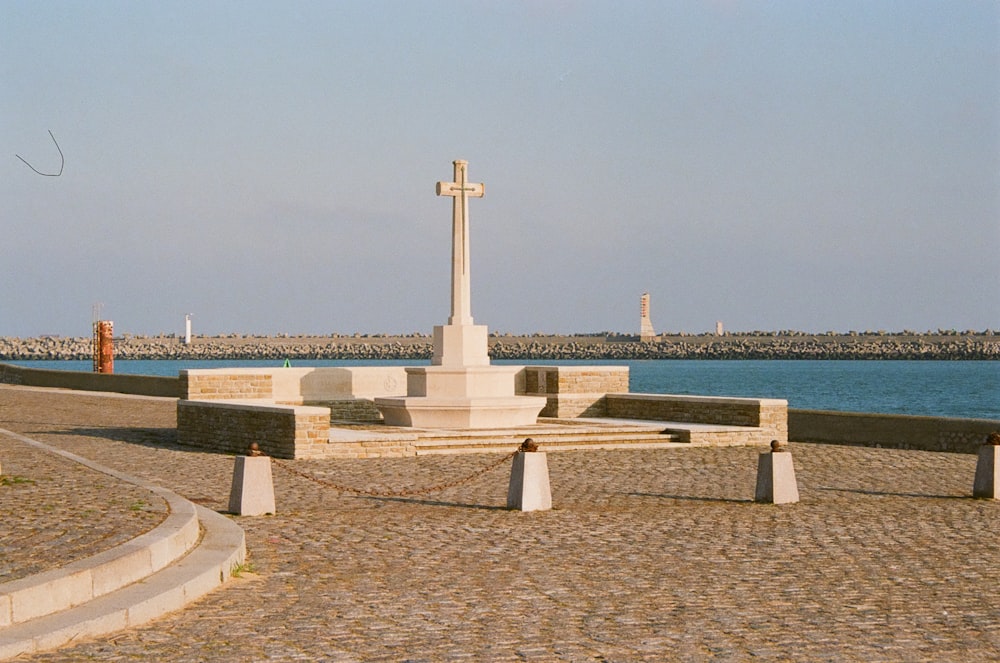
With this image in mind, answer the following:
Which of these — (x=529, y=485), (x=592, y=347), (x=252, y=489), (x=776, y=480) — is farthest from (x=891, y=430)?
(x=592, y=347)

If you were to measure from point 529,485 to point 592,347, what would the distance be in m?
146

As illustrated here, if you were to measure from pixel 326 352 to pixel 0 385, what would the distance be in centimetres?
10561

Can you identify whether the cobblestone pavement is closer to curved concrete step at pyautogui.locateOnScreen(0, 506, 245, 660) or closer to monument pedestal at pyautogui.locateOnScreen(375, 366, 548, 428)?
curved concrete step at pyautogui.locateOnScreen(0, 506, 245, 660)

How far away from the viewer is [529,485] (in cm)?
1282

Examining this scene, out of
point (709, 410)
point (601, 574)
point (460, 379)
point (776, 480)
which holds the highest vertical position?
point (460, 379)

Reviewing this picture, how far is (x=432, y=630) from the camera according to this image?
298 inches

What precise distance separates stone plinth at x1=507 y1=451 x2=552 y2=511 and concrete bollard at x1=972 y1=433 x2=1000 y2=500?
5.05 m

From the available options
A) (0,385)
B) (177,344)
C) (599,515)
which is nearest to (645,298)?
(177,344)

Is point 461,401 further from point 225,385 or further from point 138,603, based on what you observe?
point 138,603

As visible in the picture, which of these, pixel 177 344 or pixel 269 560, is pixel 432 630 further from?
pixel 177 344

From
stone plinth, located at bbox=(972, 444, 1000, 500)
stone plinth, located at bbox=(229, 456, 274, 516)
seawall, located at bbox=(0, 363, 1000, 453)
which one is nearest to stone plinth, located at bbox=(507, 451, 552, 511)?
stone plinth, located at bbox=(229, 456, 274, 516)

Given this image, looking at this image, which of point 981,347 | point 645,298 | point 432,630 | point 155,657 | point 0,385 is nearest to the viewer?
point 155,657

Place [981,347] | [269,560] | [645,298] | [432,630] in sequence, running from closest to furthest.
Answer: [432,630] → [269,560] → [981,347] → [645,298]

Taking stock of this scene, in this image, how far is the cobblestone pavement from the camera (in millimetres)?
7211
